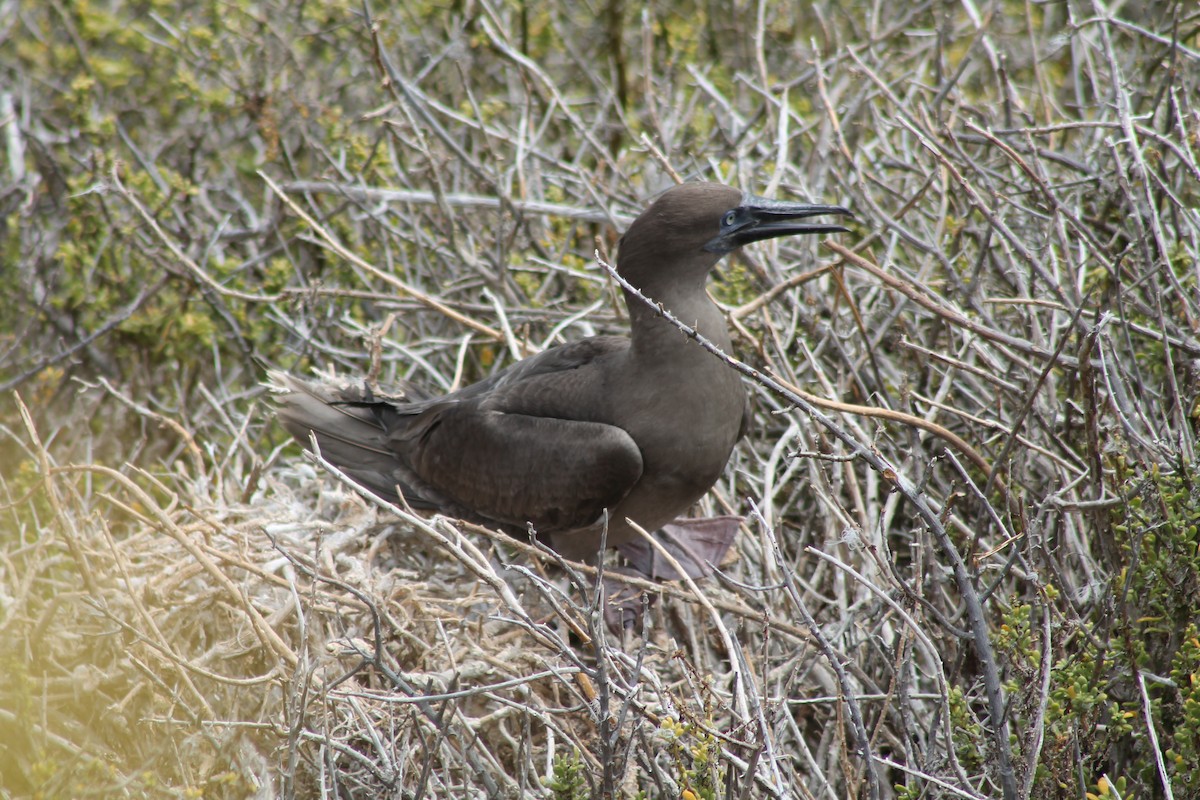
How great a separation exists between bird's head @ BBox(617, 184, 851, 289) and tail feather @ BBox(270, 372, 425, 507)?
4.28 feet

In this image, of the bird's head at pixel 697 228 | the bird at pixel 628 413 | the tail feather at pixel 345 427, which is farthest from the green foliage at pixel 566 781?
the tail feather at pixel 345 427

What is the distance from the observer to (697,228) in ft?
12.5

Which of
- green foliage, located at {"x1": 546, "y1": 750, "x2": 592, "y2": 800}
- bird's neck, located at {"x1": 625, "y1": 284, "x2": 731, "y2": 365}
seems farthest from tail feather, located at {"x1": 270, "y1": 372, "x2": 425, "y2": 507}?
green foliage, located at {"x1": 546, "y1": 750, "x2": 592, "y2": 800}

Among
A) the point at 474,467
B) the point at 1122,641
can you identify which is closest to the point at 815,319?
the point at 474,467

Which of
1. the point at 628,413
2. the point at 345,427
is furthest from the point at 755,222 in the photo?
the point at 345,427

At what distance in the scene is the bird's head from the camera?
12.4ft

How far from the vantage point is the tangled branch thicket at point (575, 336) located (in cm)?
289

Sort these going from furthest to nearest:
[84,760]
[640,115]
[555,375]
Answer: [640,115], [555,375], [84,760]

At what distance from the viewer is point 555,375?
4059 millimetres

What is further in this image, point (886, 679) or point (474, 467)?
point (474, 467)

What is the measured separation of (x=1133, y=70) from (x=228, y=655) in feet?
14.3

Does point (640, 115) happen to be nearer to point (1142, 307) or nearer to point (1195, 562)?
point (1142, 307)

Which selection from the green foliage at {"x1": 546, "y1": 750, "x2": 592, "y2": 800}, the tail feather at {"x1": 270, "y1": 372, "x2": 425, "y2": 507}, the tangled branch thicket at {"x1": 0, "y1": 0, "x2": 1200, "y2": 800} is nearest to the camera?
the green foliage at {"x1": 546, "y1": 750, "x2": 592, "y2": 800}

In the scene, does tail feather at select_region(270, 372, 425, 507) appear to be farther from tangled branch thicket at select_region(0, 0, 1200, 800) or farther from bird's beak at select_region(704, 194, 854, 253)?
bird's beak at select_region(704, 194, 854, 253)
